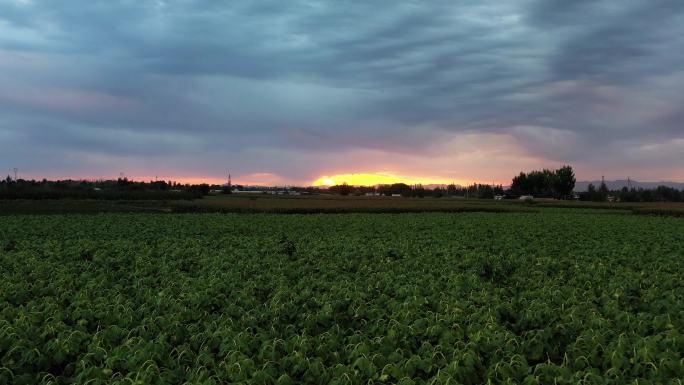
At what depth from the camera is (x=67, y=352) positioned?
837 cm

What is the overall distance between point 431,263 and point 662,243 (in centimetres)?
1626

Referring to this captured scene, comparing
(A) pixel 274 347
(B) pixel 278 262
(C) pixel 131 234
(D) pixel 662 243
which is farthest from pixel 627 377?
(C) pixel 131 234

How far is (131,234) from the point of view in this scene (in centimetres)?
3025

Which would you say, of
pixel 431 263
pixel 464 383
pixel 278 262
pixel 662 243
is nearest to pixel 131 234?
pixel 278 262

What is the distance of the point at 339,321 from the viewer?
35.9ft

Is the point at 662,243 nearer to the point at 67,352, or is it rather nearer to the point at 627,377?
the point at 627,377

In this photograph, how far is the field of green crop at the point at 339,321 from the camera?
7539 mm

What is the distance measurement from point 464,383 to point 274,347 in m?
2.95

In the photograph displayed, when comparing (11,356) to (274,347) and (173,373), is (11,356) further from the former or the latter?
(274,347)

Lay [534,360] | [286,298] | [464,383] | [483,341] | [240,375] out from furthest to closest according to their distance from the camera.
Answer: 1. [286,298]
2. [534,360]
3. [483,341]
4. [464,383]
5. [240,375]

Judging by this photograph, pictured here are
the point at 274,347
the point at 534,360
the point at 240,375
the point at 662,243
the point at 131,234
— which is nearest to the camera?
the point at 240,375

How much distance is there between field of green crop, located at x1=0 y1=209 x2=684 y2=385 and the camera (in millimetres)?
7539

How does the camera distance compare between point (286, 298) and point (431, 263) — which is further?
point (431, 263)

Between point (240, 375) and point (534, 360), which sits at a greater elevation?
point (240, 375)
